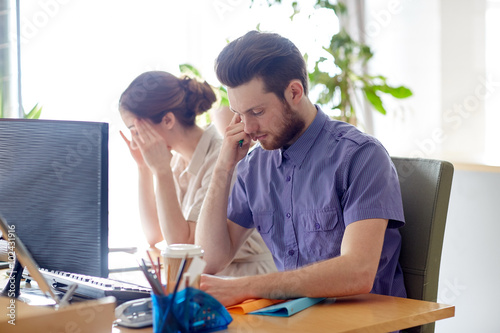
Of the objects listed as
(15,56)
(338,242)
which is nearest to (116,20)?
(15,56)

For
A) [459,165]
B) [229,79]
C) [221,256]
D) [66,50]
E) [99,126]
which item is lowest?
[221,256]

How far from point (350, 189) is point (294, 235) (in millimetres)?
220

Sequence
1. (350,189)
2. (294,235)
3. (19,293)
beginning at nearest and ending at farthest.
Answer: (19,293) → (350,189) → (294,235)

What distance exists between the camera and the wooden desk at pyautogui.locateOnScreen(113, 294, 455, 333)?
3.25 feet

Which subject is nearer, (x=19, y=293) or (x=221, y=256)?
(x=19, y=293)

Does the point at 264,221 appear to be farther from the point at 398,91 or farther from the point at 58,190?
the point at 398,91

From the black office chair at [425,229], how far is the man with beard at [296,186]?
0.11 ft

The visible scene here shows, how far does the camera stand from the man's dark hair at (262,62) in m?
1.49

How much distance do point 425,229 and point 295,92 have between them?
481 mm

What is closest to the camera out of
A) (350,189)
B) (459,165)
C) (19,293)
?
(19,293)

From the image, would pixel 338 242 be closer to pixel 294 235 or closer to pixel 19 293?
pixel 294 235

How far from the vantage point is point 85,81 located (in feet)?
10.3

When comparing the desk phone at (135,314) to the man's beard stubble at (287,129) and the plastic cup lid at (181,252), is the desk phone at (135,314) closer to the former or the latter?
the plastic cup lid at (181,252)

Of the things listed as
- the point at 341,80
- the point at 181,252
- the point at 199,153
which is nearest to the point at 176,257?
the point at 181,252
